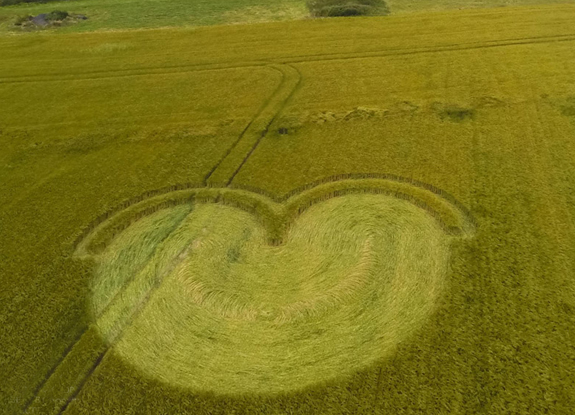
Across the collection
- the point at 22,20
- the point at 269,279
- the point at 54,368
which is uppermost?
the point at 22,20

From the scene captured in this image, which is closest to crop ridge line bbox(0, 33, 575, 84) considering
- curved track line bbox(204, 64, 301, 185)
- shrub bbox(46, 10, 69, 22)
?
curved track line bbox(204, 64, 301, 185)

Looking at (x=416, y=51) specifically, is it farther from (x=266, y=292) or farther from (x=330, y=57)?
(x=266, y=292)

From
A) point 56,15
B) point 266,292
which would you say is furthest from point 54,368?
point 56,15

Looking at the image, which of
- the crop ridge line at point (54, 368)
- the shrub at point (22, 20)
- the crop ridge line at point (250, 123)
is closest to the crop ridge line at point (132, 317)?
the crop ridge line at point (54, 368)

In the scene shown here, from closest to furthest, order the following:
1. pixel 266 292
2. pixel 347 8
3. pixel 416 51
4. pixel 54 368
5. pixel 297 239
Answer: pixel 54 368 → pixel 266 292 → pixel 297 239 → pixel 416 51 → pixel 347 8

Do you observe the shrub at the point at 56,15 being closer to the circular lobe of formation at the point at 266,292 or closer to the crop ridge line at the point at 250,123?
the crop ridge line at the point at 250,123

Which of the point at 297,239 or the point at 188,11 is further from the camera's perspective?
the point at 188,11

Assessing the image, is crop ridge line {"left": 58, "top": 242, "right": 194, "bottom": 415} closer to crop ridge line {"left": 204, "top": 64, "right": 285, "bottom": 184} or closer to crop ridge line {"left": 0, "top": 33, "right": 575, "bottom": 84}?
crop ridge line {"left": 204, "top": 64, "right": 285, "bottom": 184}
